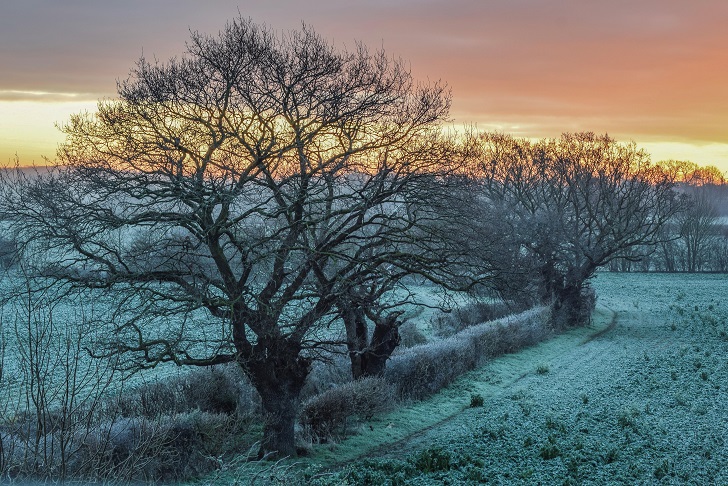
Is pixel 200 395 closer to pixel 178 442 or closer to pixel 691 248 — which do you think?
pixel 178 442

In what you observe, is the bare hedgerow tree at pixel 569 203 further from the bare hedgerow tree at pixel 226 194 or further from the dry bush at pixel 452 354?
the bare hedgerow tree at pixel 226 194

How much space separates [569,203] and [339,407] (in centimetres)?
3304

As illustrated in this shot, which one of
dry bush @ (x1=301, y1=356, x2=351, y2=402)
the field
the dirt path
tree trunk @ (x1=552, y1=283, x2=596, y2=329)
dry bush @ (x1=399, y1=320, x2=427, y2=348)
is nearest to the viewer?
the field

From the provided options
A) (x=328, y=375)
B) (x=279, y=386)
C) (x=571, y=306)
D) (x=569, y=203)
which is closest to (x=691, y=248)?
(x=569, y=203)

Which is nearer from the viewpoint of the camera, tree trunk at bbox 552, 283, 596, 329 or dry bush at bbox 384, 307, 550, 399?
dry bush at bbox 384, 307, 550, 399

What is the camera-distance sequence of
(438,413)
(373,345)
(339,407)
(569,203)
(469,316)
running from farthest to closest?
(569,203) → (469,316) → (373,345) → (438,413) → (339,407)

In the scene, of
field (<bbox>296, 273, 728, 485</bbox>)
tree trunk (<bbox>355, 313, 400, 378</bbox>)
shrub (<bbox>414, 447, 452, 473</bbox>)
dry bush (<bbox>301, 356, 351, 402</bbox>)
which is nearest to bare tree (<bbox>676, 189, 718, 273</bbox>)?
field (<bbox>296, 273, 728, 485</bbox>)

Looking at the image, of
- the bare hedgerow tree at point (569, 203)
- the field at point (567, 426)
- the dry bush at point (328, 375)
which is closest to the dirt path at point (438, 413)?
the field at point (567, 426)

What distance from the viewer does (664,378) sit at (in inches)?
933

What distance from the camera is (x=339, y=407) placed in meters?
18.9

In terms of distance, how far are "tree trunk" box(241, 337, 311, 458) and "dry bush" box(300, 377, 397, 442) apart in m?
1.42

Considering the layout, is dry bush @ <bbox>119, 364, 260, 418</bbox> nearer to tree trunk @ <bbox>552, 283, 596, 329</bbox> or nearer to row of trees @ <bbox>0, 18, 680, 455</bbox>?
row of trees @ <bbox>0, 18, 680, 455</bbox>

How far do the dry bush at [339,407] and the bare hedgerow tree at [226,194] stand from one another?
1.47 metres

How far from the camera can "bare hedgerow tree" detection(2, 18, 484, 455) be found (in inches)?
599
